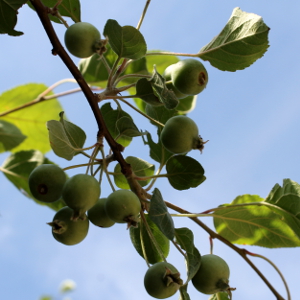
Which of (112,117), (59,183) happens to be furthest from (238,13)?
(59,183)

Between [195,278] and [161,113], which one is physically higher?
[161,113]

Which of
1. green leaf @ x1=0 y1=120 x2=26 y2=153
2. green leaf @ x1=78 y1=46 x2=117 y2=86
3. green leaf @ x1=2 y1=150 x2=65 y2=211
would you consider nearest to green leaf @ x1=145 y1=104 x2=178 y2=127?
green leaf @ x1=78 y1=46 x2=117 y2=86

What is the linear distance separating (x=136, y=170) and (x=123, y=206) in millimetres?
631

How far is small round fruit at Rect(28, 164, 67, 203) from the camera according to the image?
5.34 ft

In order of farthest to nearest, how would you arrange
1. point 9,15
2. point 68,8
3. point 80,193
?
point 68,8 → point 9,15 → point 80,193

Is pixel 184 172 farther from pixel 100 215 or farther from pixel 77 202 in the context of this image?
pixel 77 202

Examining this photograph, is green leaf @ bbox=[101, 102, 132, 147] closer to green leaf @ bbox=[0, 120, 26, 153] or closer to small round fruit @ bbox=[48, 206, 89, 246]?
small round fruit @ bbox=[48, 206, 89, 246]

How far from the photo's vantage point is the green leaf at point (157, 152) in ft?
6.78

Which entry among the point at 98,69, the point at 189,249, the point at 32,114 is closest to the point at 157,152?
the point at 189,249

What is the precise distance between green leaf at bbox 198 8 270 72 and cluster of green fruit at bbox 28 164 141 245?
2.88 ft

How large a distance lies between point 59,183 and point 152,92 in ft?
1.94

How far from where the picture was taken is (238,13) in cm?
189

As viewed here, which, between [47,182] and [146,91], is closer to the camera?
[47,182]

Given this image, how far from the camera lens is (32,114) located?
3.25m
